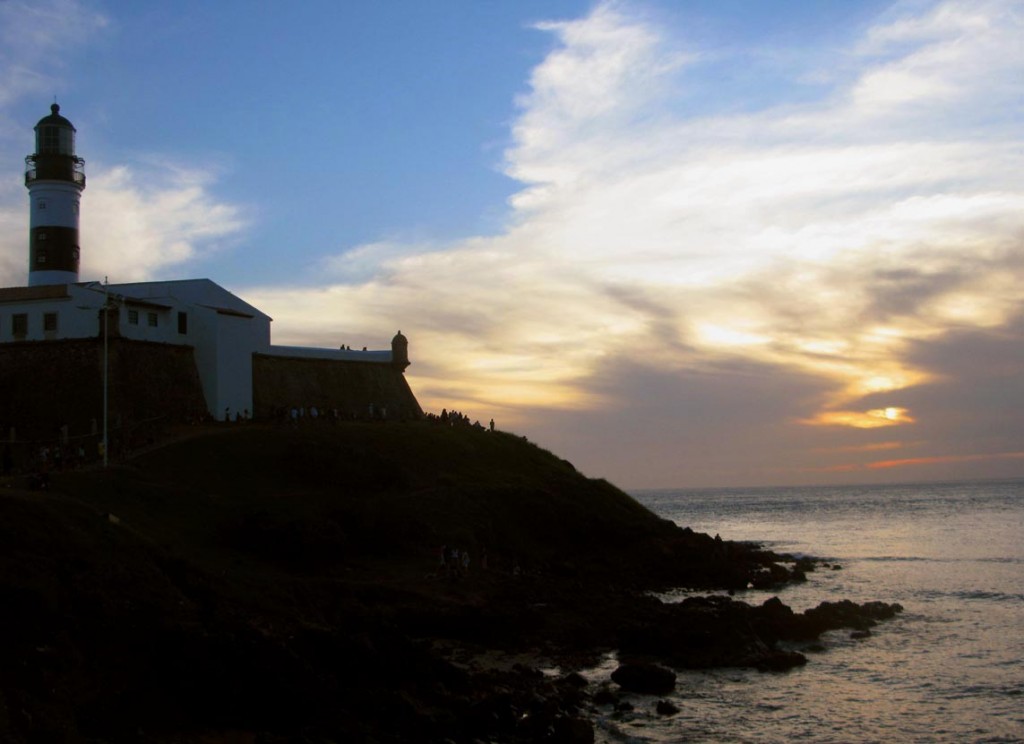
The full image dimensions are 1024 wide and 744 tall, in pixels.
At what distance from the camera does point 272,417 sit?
54250mm

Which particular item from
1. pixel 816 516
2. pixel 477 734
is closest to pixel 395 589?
pixel 477 734

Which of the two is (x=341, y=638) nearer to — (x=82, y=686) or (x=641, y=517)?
(x=82, y=686)

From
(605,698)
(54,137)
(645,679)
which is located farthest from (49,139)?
(605,698)

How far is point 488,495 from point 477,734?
26915 mm

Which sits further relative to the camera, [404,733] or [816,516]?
[816,516]

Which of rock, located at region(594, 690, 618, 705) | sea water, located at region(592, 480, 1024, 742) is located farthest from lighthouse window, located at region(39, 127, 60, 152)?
rock, located at region(594, 690, 618, 705)

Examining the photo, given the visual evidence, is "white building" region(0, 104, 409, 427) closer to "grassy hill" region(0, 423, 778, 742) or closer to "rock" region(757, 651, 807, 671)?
"grassy hill" region(0, 423, 778, 742)

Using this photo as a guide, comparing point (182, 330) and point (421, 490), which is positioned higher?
point (182, 330)

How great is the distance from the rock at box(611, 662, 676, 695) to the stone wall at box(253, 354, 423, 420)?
3199cm

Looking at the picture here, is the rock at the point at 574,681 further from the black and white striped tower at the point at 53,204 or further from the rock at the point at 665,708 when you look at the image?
the black and white striped tower at the point at 53,204

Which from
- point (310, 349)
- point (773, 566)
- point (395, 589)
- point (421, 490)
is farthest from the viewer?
point (310, 349)

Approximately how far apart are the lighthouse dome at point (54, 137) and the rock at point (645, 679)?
4366 centimetres

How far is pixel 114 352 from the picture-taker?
49781mm

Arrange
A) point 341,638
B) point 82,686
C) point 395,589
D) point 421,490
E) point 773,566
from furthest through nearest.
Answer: point 773,566
point 421,490
point 395,589
point 341,638
point 82,686
